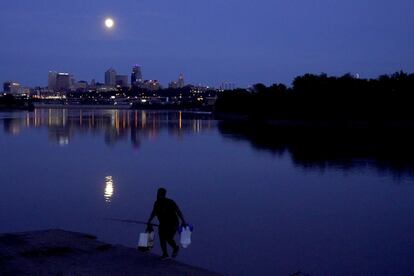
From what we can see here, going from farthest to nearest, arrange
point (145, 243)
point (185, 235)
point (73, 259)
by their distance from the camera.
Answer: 1. point (145, 243)
2. point (185, 235)
3. point (73, 259)

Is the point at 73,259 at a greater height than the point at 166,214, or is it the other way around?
the point at 166,214

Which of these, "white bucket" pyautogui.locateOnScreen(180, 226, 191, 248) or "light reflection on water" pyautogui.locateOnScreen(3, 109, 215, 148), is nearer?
"white bucket" pyautogui.locateOnScreen(180, 226, 191, 248)

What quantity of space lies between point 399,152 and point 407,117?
1271 inches

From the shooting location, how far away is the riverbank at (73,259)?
8.76 meters

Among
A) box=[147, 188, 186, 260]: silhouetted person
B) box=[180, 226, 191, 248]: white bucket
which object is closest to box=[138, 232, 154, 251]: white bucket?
box=[147, 188, 186, 260]: silhouetted person

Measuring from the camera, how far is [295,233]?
14.9 metres

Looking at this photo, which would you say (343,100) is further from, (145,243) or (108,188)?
(145,243)

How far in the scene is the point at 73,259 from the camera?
9.44 m

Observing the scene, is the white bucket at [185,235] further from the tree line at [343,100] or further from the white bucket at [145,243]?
the tree line at [343,100]

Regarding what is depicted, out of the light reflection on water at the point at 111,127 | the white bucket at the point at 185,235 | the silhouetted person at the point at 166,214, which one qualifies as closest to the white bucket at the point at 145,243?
the silhouetted person at the point at 166,214

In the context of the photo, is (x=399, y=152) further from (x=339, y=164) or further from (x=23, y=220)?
(x=23, y=220)

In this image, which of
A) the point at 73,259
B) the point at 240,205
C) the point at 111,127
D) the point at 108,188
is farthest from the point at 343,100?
the point at 73,259

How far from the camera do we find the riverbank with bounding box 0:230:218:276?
8.76 metres

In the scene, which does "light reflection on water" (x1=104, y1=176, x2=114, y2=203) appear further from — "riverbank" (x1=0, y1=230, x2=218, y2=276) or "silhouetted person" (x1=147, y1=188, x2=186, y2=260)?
"silhouetted person" (x1=147, y1=188, x2=186, y2=260)
